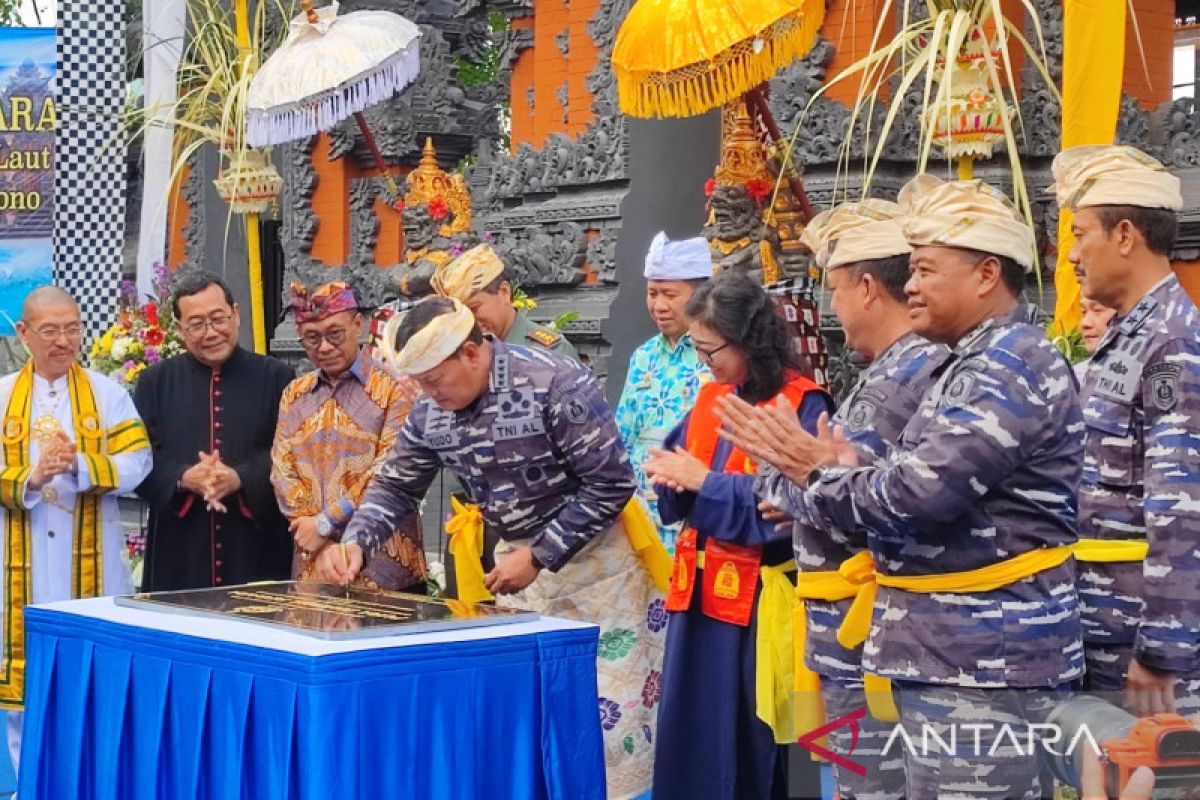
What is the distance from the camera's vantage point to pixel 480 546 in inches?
196

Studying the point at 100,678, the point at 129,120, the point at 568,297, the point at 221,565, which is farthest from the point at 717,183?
the point at 129,120

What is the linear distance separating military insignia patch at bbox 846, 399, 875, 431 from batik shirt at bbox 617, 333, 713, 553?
1600 mm

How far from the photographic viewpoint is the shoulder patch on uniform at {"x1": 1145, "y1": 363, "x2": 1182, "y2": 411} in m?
3.46

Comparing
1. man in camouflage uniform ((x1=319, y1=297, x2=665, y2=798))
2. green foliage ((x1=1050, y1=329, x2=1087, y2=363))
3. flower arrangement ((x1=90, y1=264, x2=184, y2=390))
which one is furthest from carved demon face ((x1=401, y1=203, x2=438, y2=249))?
man in camouflage uniform ((x1=319, y1=297, x2=665, y2=798))

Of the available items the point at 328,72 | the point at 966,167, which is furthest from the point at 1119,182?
the point at 328,72

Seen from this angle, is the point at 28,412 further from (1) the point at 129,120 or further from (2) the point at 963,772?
(1) the point at 129,120

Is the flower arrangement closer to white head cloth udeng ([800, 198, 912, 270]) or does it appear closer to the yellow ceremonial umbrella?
the yellow ceremonial umbrella

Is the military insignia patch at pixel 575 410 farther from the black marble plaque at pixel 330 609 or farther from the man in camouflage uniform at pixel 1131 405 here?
the man in camouflage uniform at pixel 1131 405

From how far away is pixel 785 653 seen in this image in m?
4.34

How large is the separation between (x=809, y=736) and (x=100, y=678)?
6.65ft

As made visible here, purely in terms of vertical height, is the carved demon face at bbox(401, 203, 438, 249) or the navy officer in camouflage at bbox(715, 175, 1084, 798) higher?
the carved demon face at bbox(401, 203, 438, 249)

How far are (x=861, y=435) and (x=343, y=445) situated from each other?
2.23 m

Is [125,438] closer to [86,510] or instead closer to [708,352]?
[86,510]

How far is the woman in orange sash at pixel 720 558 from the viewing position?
4316 millimetres
